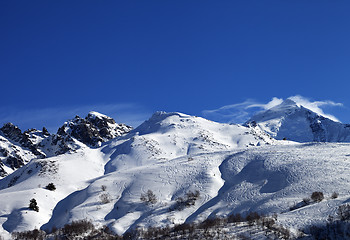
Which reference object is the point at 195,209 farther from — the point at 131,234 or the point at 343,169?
the point at 343,169

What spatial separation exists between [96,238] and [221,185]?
966 inches

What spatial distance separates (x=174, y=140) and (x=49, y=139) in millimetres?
68137

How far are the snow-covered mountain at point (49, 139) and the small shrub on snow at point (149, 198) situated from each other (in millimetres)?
79252

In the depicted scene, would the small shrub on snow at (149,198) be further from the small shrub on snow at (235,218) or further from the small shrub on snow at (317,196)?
the small shrub on snow at (317,196)

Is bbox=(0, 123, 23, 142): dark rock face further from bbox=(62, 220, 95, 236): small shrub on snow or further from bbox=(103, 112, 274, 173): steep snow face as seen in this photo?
bbox=(62, 220, 95, 236): small shrub on snow

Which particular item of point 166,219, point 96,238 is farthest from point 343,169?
point 96,238

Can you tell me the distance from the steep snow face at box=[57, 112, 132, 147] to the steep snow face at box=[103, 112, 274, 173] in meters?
25.8

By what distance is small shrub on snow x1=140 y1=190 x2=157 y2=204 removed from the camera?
213ft

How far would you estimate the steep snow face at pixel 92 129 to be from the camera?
164 m

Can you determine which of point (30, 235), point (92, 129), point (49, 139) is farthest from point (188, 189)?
point (49, 139)

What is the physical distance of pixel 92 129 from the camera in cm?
16888

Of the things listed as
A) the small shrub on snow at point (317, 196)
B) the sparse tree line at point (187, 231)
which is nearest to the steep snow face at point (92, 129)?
the sparse tree line at point (187, 231)

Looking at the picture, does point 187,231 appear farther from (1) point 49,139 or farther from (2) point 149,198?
(1) point 49,139

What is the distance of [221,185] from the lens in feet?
226
